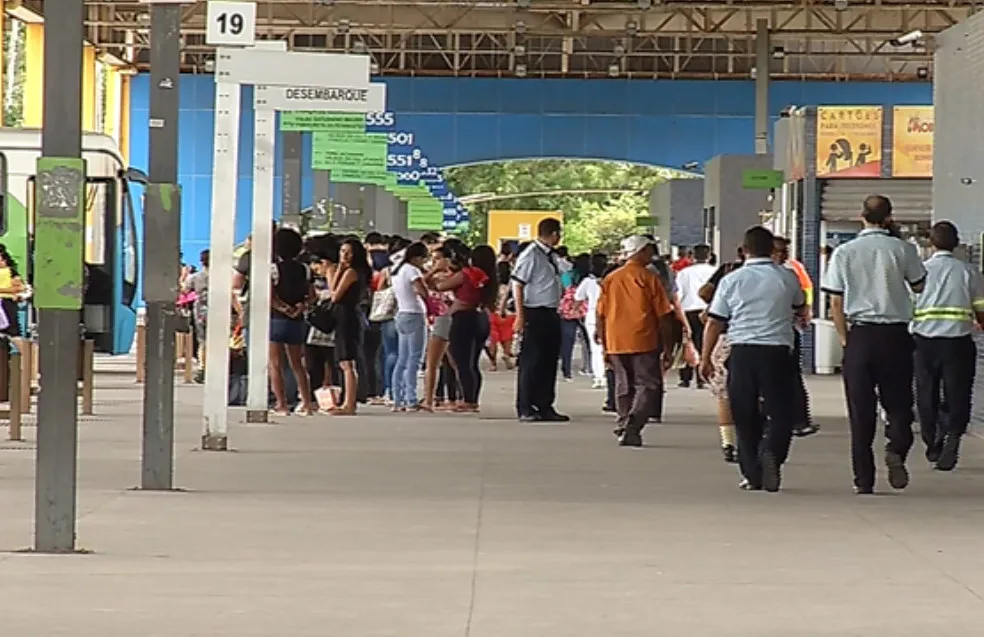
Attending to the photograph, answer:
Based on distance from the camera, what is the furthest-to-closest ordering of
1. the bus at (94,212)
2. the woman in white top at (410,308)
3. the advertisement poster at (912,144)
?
the advertisement poster at (912,144), the bus at (94,212), the woman in white top at (410,308)

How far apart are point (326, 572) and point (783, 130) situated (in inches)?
924

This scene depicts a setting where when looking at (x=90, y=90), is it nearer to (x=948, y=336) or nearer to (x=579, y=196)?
(x=948, y=336)

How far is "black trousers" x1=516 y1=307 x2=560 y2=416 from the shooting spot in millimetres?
19375

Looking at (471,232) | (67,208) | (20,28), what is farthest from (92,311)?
(471,232)

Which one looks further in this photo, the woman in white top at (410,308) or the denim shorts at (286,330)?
the woman in white top at (410,308)

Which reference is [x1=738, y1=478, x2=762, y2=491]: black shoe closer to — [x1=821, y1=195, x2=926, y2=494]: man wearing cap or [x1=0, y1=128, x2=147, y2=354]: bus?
[x1=821, y1=195, x2=926, y2=494]: man wearing cap

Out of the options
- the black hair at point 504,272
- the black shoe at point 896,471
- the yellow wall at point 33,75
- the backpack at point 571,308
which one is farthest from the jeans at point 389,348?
the yellow wall at point 33,75

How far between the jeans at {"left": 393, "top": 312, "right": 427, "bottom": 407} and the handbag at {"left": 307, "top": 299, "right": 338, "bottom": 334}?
1166mm

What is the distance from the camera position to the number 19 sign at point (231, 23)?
15.4 m

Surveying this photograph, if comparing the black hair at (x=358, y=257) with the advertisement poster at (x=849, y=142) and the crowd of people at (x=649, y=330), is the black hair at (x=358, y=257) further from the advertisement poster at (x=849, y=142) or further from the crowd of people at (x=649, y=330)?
the advertisement poster at (x=849, y=142)

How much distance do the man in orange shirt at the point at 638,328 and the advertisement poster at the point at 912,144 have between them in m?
12.6

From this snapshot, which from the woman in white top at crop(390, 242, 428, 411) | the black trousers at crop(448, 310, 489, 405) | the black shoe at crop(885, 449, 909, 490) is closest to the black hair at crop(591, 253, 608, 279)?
the black trousers at crop(448, 310, 489, 405)

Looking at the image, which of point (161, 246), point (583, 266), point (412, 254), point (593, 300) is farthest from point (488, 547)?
point (583, 266)

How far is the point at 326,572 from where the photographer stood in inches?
364
